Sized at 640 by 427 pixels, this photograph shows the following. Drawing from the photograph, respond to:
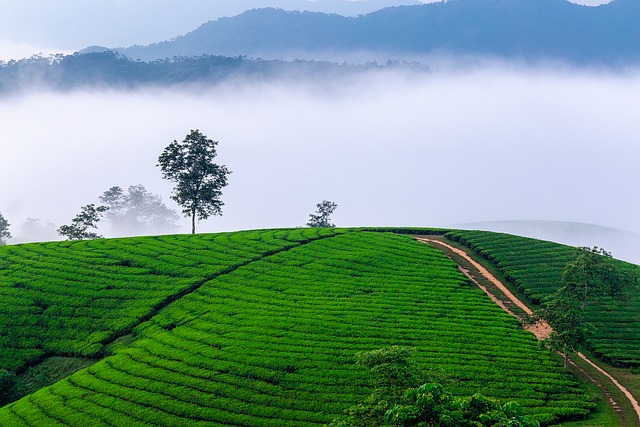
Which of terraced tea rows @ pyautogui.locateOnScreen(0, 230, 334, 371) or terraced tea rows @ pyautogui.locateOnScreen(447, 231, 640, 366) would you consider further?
terraced tea rows @ pyautogui.locateOnScreen(0, 230, 334, 371)

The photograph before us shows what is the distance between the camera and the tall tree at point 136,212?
165 meters

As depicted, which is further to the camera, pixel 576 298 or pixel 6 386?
pixel 576 298

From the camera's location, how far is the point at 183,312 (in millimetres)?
39719

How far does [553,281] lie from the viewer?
44.9 metres

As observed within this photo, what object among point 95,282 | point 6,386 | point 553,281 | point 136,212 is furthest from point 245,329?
point 136,212

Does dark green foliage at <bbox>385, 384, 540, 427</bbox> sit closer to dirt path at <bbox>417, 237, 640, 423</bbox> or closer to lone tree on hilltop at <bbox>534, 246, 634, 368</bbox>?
dirt path at <bbox>417, 237, 640, 423</bbox>

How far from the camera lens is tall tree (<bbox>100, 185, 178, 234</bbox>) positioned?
16538cm

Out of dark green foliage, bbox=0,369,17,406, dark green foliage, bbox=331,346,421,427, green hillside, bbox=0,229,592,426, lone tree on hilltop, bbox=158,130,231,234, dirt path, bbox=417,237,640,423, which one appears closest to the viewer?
dark green foliage, bbox=331,346,421,427

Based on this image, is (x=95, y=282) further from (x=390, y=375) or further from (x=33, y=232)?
(x=33, y=232)

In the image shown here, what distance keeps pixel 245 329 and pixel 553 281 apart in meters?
24.1

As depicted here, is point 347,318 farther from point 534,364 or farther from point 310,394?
point 534,364

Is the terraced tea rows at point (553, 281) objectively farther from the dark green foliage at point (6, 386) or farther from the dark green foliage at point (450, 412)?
the dark green foliage at point (6, 386)

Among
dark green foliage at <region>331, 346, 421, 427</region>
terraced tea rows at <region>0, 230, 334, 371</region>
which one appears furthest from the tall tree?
dark green foliage at <region>331, 346, 421, 427</region>

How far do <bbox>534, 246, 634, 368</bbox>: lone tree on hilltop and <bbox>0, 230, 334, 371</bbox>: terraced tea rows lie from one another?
24.8m
